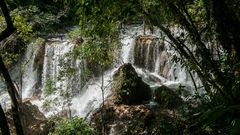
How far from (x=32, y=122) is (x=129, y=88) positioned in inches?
148

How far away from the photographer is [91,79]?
65.7ft

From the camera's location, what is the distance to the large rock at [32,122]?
15.0 meters

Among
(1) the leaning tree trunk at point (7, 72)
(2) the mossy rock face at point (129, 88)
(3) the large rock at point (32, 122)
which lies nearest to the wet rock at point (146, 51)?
(2) the mossy rock face at point (129, 88)

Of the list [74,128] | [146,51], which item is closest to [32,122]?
[74,128]

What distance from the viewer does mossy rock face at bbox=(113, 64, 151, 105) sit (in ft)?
50.7

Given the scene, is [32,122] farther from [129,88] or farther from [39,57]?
[39,57]

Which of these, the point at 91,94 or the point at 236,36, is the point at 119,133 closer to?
the point at 91,94

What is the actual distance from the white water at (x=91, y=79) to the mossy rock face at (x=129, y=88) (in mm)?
552

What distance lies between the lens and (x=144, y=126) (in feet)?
42.7

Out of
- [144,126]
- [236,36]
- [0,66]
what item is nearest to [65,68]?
[144,126]

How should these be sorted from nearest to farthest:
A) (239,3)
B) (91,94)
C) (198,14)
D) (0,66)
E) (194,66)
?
(239,3) → (194,66) → (0,66) → (198,14) → (91,94)

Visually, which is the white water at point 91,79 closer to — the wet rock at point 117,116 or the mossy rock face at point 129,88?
the mossy rock face at point 129,88

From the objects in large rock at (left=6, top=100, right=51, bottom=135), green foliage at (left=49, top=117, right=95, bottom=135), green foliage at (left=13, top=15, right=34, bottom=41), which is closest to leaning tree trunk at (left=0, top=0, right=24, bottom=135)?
green foliage at (left=49, top=117, right=95, bottom=135)

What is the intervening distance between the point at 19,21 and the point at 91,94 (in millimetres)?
6953
